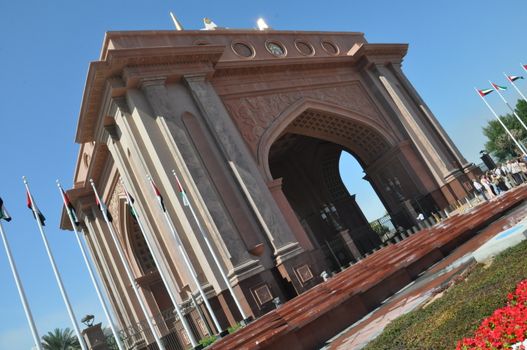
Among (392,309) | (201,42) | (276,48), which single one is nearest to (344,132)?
(276,48)

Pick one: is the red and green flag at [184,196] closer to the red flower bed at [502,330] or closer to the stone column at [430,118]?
the red flower bed at [502,330]

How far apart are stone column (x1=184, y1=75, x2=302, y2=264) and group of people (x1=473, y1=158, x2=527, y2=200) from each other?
10.2 m

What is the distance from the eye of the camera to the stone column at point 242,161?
14.6 metres

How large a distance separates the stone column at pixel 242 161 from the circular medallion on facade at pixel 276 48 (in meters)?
5.10

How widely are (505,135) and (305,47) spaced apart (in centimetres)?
4659

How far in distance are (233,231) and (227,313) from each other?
2504 millimetres

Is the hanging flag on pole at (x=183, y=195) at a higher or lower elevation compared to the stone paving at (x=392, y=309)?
higher

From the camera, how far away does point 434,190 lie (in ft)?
70.2

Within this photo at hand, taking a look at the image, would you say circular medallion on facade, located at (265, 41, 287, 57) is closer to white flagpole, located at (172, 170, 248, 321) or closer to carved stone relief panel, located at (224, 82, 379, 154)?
carved stone relief panel, located at (224, 82, 379, 154)

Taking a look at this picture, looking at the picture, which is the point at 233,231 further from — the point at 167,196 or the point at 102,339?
the point at 102,339

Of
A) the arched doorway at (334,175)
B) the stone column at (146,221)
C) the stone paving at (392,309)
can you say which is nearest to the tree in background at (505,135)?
the arched doorway at (334,175)

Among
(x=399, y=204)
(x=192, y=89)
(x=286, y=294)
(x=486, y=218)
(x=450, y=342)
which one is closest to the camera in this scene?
(x=450, y=342)

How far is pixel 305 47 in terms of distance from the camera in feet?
72.6

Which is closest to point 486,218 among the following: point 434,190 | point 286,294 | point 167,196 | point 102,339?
point 286,294
